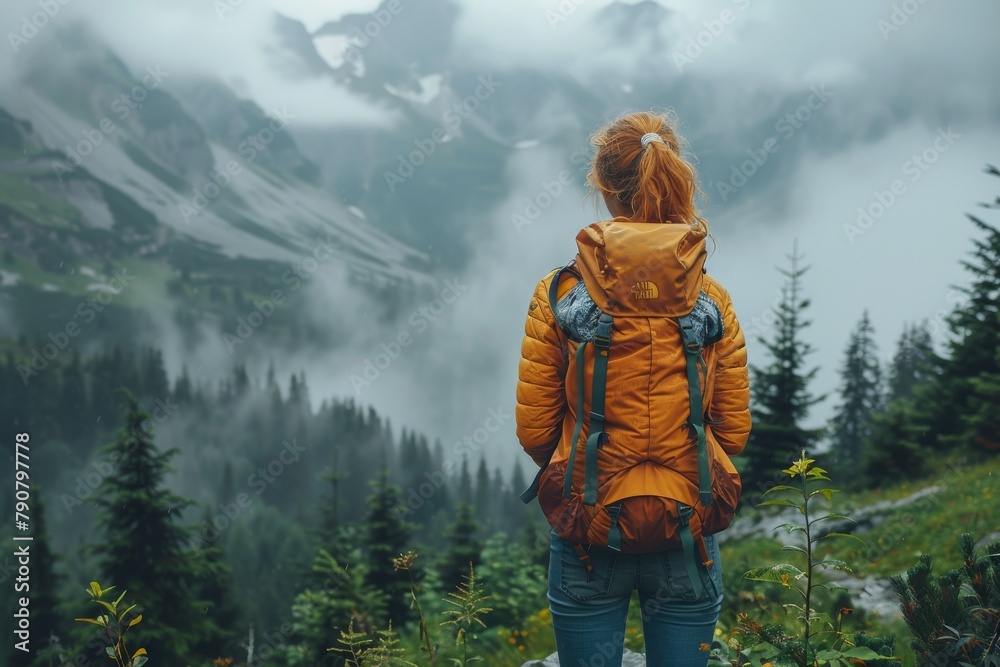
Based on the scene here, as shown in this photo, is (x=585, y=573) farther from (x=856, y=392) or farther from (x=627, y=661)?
(x=856, y=392)

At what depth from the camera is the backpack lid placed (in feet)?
7.14

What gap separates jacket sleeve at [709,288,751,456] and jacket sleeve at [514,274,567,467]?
0.49 metres

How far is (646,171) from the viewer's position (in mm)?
2277

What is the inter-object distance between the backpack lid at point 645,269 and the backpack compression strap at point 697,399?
7 centimetres

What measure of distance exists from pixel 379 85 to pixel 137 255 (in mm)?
62456

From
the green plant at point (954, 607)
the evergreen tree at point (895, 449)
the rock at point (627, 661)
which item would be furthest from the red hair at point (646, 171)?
the evergreen tree at point (895, 449)

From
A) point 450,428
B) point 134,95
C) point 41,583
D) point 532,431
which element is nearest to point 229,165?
point 134,95

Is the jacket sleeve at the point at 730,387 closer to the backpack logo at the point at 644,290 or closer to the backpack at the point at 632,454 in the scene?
the backpack at the point at 632,454

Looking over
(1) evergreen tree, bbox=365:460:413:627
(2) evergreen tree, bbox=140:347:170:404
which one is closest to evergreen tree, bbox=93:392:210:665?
(1) evergreen tree, bbox=365:460:413:627

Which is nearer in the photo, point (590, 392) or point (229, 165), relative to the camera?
point (590, 392)

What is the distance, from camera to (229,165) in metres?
173

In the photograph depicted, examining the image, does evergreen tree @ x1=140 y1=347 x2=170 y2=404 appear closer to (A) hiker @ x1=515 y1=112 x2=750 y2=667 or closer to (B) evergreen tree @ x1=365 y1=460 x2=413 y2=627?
(B) evergreen tree @ x1=365 y1=460 x2=413 y2=627

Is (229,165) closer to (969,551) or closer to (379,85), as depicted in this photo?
(379,85)

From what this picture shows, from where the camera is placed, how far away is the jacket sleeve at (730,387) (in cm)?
236
